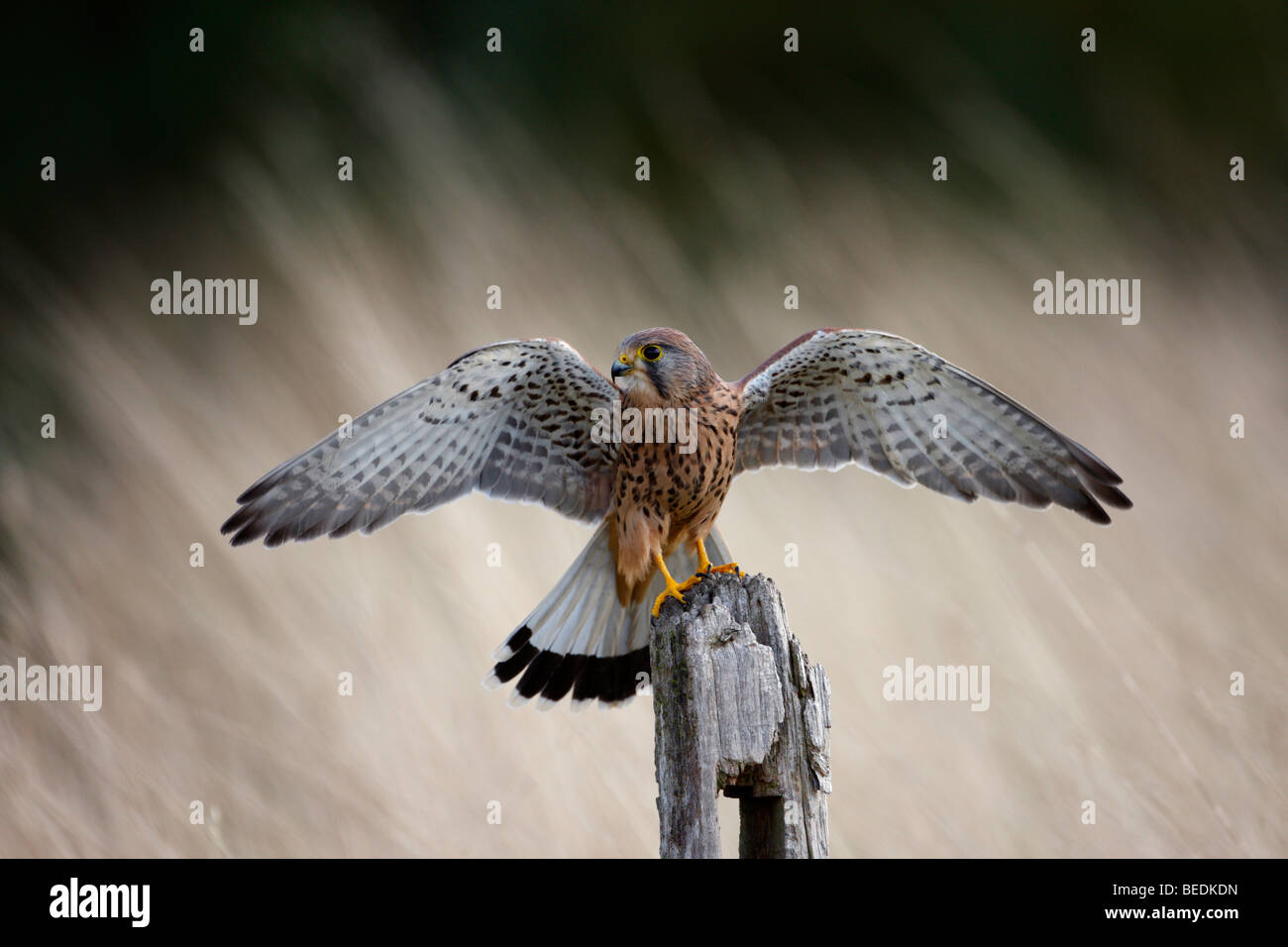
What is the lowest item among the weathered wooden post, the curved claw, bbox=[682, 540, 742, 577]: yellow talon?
the weathered wooden post

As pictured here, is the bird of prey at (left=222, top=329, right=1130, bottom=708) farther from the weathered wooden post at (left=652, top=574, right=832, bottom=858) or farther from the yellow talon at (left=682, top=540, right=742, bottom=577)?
the weathered wooden post at (left=652, top=574, right=832, bottom=858)

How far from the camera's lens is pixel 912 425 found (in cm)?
352

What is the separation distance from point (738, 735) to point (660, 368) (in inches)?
49.0

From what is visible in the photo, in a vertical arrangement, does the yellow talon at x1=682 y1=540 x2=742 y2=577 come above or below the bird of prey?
below

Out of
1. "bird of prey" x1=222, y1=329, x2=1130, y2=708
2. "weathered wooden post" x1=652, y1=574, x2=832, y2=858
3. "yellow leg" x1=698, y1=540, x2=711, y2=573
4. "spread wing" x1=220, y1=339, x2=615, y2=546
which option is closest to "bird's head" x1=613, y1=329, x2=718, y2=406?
"bird of prey" x1=222, y1=329, x2=1130, y2=708

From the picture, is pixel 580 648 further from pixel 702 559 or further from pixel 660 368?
pixel 660 368

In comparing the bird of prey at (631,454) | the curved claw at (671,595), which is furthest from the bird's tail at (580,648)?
the curved claw at (671,595)

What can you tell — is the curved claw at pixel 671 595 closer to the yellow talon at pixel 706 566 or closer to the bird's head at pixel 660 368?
the yellow talon at pixel 706 566

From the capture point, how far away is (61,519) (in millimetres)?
4035

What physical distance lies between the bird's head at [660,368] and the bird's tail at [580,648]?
546 mm

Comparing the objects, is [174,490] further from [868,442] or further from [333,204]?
[868,442]

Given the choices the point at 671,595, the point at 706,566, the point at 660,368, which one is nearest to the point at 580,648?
the point at 706,566

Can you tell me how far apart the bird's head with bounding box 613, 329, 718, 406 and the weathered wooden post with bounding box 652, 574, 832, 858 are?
99cm

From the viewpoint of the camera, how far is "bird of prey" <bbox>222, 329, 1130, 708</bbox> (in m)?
3.19
